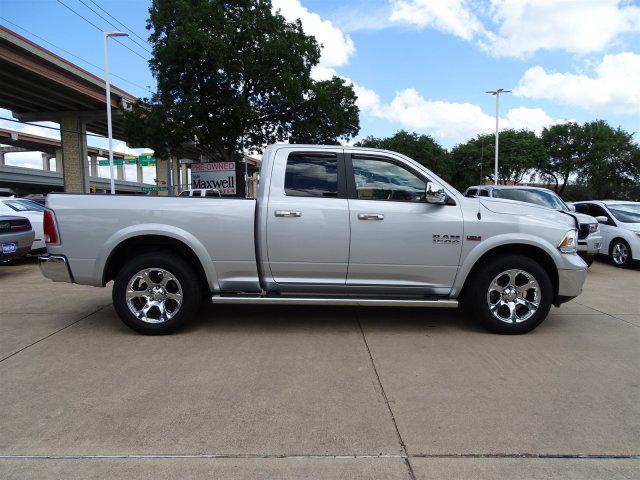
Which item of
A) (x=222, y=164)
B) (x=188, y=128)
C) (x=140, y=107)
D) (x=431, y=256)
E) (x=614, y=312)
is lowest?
(x=614, y=312)

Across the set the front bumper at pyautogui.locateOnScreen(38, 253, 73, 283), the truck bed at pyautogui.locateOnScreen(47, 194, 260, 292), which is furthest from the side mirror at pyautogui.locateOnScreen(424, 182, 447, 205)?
the front bumper at pyautogui.locateOnScreen(38, 253, 73, 283)

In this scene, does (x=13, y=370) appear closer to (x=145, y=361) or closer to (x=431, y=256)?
(x=145, y=361)

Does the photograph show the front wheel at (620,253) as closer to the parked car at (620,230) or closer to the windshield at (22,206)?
the parked car at (620,230)

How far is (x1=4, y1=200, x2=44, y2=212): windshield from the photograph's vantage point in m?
10.7

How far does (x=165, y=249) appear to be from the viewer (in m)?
5.18

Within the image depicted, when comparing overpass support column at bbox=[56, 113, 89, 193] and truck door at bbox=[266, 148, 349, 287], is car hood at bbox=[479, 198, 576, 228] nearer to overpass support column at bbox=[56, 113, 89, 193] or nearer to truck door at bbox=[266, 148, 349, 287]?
truck door at bbox=[266, 148, 349, 287]

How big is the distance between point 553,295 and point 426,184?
6.25 feet

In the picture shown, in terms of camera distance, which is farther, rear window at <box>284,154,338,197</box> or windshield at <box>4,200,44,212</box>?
windshield at <box>4,200,44,212</box>

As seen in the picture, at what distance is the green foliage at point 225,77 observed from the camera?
21.6 m

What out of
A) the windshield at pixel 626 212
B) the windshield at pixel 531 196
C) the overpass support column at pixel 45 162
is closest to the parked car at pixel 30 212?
the windshield at pixel 531 196

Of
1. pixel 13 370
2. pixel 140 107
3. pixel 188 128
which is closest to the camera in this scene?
pixel 13 370

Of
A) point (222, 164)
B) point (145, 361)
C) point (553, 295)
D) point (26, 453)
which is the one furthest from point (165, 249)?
point (222, 164)

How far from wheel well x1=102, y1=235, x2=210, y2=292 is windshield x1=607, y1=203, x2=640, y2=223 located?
1045 centimetres

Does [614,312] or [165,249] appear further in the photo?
[614,312]
